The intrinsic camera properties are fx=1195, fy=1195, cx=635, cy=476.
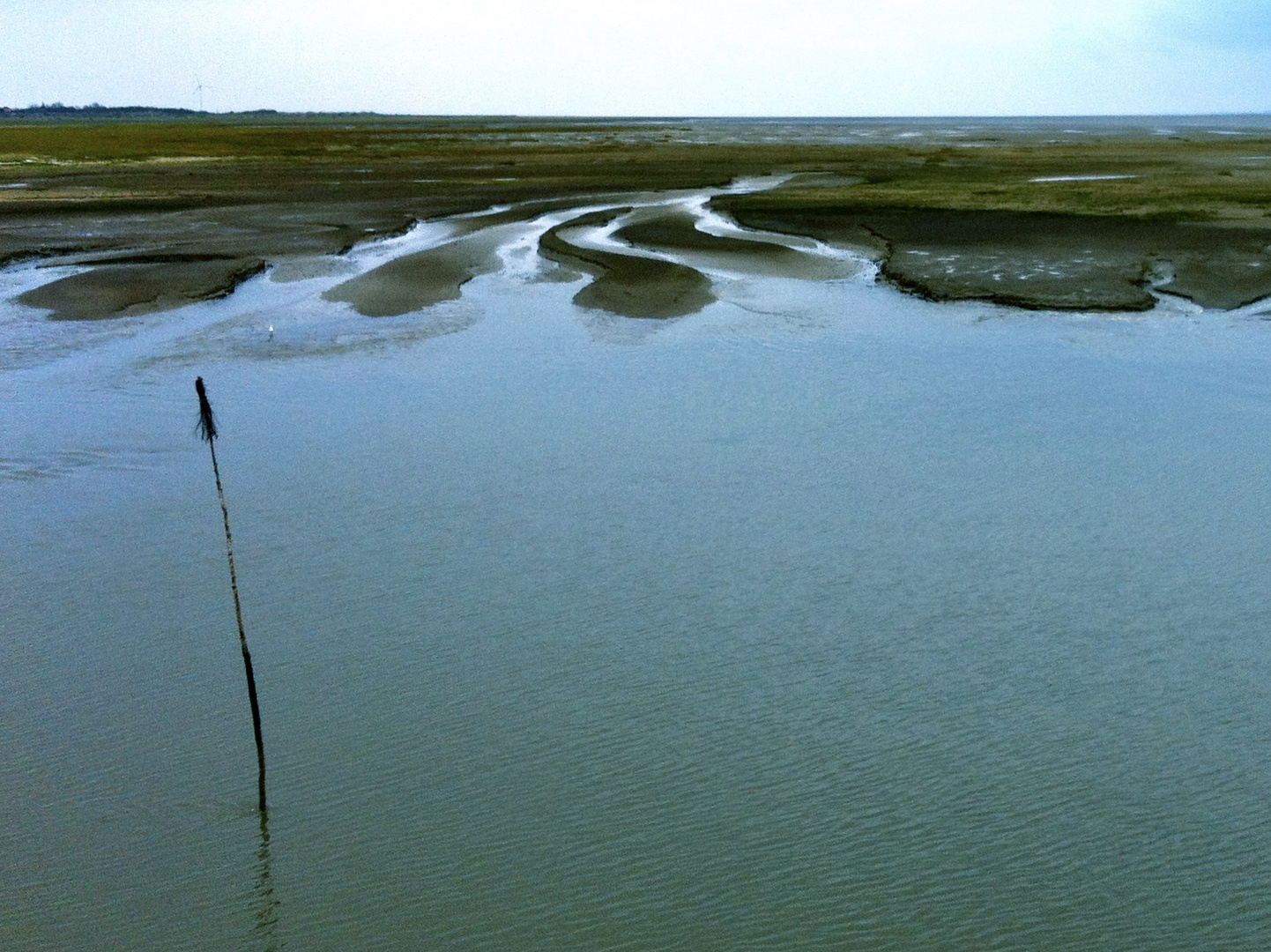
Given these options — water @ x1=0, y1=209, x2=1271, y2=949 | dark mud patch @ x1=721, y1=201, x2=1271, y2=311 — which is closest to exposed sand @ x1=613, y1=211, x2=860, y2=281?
dark mud patch @ x1=721, y1=201, x2=1271, y2=311

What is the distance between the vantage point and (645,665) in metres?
11.2

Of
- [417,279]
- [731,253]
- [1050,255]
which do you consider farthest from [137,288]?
[1050,255]

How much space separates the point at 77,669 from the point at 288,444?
7.14 m

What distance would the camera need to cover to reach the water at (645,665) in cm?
809

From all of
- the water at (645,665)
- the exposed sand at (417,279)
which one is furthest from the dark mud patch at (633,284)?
the water at (645,665)

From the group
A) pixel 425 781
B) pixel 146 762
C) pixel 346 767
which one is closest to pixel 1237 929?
pixel 425 781

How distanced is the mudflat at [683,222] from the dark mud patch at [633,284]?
118 mm

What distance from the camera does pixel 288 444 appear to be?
17.9m

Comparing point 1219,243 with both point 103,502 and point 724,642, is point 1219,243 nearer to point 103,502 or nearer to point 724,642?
point 724,642

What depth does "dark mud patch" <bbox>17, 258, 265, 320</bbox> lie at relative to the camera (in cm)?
2750

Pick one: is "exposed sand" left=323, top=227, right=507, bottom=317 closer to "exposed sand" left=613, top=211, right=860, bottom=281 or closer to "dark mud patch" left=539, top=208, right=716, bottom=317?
"dark mud patch" left=539, top=208, right=716, bottom=317

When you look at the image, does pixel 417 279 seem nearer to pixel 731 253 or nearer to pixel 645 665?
pixel 731 253

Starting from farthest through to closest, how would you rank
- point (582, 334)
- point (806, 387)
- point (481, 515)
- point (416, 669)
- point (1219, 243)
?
point (1219, 243)
point (582, 334)
point (806, 387)
point (481, 515)
point (416, 669)

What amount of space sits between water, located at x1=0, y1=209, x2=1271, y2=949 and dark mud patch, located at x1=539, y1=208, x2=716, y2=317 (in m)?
6.59
